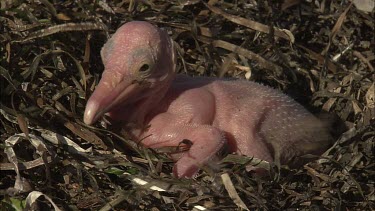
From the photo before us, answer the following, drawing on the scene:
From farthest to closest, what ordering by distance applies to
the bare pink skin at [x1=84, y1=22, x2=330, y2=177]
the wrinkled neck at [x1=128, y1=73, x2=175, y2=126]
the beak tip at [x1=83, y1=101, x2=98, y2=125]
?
the wrinkled neck at [x1=128, y1=73, x2=175, y2=126]
the bare pink skin at [x1=84, y1=22, x2=330, y2=177]
the beak tip at [x1=83, y1=101, x2=98, y2=125]

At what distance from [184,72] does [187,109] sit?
2.27ft

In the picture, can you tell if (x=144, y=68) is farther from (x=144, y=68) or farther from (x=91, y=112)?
(x=91, y=112)

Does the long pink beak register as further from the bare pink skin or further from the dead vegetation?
the dead vegetation

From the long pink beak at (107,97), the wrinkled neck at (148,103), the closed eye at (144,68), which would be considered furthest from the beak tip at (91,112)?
the wrinkled neck at (148,103)

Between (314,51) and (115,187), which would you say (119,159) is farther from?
(314,51)

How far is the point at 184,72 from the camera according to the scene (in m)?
3.63

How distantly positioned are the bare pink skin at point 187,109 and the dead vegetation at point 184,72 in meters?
0.10

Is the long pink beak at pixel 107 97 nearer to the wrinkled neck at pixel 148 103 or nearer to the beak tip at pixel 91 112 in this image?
the beak tip at pixel 91 112

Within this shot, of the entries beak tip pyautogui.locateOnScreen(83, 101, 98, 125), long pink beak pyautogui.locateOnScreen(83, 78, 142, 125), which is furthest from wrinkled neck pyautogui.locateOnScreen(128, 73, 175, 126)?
beak tip pyautogui.locateOnScreen(83, 101, 98, 125)

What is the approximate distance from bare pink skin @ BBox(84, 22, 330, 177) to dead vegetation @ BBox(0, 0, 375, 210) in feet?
0.32

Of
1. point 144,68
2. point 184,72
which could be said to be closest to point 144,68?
point 144,68

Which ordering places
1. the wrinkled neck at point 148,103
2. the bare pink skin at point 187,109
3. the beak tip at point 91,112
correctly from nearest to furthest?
1. the beak tip at point 91,112
2. the bare pink skin at point 187,109
3. the wrinkled neck at point 148,103

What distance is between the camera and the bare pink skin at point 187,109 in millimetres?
2711

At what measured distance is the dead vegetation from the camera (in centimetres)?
273
